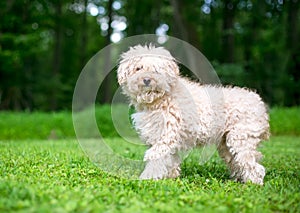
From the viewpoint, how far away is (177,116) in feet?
18.7

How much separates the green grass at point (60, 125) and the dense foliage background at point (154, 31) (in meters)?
2.93

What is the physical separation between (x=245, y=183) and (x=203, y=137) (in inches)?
30.5

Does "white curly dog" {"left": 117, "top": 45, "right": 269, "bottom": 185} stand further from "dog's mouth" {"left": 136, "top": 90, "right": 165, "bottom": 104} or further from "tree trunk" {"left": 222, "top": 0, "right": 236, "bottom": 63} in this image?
"tree trunk" {"left": 222, "top": 0, "right": 236, "bottom": 63}

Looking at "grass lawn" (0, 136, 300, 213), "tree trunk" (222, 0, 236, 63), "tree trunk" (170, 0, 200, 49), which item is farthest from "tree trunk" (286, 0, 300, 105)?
"grass lawn" (0, 136, 300, 213)

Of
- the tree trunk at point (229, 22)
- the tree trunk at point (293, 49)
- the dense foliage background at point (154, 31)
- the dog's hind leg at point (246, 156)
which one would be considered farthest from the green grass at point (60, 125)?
the dog's hind leg at point (246, 156)

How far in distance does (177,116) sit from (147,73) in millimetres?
658

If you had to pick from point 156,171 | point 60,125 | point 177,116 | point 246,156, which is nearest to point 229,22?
point 60,125

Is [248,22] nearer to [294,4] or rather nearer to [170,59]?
[294,4]

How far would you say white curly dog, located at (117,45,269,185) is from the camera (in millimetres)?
5609

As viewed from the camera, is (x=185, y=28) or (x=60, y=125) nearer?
(x=60, y=125)

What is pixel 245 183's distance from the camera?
18.6ft

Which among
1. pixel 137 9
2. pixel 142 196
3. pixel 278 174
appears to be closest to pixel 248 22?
pixel 137 9

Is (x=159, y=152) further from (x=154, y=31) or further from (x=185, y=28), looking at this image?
(x=154, y=31)

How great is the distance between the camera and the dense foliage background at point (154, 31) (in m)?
19.8
